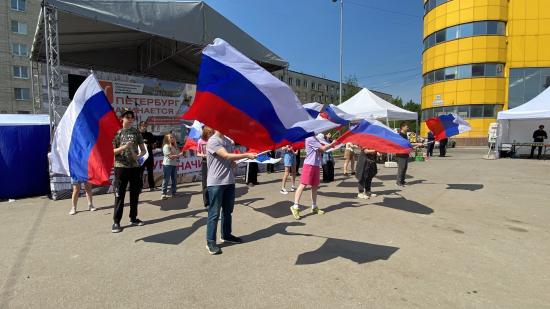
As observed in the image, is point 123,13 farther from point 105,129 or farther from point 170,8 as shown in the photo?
point 105,129

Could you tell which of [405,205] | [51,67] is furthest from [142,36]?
[405,205]

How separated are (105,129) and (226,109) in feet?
8.99

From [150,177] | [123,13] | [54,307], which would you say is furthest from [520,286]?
[123,13]

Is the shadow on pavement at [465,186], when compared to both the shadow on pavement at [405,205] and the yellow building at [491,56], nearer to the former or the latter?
the shadow on pavement at [405,205]

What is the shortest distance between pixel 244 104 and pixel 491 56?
36854mm

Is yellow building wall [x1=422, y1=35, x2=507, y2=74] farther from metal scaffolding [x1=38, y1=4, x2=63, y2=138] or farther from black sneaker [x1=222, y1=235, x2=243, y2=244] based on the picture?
black sneaker [x1=222, y1=235, x2=243, y2=244]

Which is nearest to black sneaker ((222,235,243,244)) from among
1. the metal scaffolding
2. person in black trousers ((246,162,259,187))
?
person in black trousers ((246,162,259,187))

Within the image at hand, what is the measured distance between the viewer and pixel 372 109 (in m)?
16.1

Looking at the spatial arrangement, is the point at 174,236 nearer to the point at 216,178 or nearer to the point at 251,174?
the point at 216,178

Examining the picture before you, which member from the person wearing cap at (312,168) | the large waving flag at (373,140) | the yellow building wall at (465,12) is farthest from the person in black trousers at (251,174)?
the yellow building wall at (465,12)

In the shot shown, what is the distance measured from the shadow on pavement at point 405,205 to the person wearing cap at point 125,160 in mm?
5048

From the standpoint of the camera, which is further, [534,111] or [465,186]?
[534,111]

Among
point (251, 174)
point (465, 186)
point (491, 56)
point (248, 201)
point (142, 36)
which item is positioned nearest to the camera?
point (248, 201)

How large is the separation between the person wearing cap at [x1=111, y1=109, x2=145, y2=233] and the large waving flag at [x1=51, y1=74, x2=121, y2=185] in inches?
6.4
